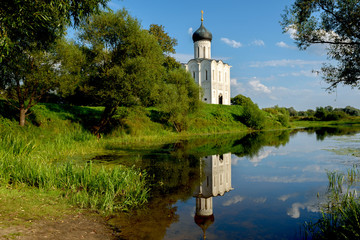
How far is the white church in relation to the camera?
5066cm

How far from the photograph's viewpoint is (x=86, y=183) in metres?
6.39

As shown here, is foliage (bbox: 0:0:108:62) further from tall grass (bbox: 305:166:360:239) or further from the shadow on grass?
the shadow on grass

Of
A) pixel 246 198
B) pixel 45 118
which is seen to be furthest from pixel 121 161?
pixel 45 118

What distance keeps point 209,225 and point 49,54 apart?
14.7 m

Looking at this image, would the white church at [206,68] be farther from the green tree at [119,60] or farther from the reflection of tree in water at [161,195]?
the reflection of tree in water at [161,195]

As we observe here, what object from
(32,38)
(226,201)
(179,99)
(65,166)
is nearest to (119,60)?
(32,38)

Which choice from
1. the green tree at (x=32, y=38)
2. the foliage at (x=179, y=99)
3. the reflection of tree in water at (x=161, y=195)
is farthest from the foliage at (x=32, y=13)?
the foliage at (x=179, y=99)

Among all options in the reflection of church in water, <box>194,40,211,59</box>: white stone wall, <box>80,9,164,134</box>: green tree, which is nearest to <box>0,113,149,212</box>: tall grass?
the reflection of church in water

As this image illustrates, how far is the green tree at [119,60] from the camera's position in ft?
53.2

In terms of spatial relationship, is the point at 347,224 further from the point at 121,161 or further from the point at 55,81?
the point at 55,81

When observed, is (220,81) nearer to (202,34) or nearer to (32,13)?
(202,34)

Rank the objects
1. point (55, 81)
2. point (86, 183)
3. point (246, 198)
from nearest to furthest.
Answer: point (86, 183), point (246, 198), point (55, 81)

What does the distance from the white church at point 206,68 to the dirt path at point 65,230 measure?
153 feet

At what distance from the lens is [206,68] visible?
51531 millimetres
